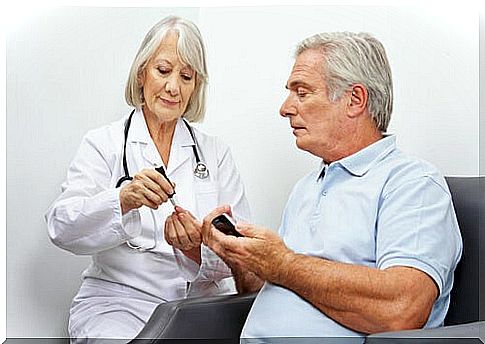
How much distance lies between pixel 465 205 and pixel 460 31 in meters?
0.45

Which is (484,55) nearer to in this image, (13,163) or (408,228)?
(408,228)

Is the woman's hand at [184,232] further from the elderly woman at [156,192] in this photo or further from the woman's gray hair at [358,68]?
the woman's gray hair at [358,68]

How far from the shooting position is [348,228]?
6.72 ft

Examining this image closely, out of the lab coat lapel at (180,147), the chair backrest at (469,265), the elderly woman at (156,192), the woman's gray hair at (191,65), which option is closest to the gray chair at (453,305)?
the chair backrest at (469,265)

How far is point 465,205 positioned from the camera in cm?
215

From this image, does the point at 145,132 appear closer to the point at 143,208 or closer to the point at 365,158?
the point at 143,208

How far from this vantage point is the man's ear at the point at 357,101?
210 centimetres

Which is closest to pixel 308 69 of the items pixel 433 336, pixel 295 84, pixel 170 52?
pixel 295 84

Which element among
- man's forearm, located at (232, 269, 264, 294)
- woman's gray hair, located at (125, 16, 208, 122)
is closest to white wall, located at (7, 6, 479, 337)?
woman's gray hair, located at (125, 16, 208, 122)

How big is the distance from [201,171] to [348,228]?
40 cm

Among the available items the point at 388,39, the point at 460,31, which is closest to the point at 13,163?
the point at 388,39

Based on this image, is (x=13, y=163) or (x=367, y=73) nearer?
(x=367, y=73)

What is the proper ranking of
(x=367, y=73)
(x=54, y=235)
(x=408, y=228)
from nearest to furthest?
(x=408, y=228) → (x=367, y=73) → (x=54, y=235)

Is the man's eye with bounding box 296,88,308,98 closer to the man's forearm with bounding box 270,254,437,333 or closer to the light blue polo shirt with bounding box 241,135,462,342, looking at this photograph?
the light blue polo shirt with bounding box 241,135,462,342
